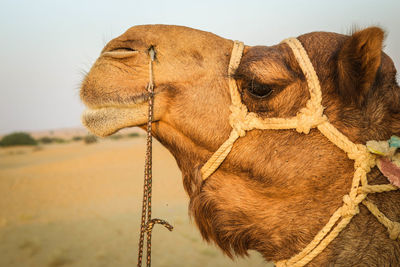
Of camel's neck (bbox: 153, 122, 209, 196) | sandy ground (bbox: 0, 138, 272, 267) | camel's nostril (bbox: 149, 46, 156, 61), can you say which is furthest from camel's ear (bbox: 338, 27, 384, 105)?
sandy ground (bbox: 0, 138, 272, 267)

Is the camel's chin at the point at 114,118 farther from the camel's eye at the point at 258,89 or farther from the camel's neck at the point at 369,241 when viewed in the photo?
the camel's neck at the point at 369,241

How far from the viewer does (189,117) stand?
1897 mm

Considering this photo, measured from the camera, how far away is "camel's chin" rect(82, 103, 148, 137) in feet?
6.22

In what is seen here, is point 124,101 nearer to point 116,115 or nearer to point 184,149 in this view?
point 116,115

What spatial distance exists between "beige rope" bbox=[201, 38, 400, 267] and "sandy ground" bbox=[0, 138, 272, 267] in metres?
4.61

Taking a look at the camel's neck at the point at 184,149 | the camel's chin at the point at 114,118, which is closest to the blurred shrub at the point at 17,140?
the camel's chin at the point at 114,118

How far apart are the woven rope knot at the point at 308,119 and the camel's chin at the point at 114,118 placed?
2.87 feet

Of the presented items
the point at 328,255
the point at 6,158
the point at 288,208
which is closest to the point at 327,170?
the point at 288,208

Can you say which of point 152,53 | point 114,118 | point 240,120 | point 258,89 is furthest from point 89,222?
point 258,89

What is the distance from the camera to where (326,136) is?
1709mm

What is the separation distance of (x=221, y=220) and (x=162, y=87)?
87cm

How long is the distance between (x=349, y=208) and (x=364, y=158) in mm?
270

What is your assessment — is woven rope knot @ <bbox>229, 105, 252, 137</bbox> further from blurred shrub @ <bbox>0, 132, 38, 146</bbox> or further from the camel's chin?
blurred shrub @ <bbox>0, 132, 38, 146</bbox>

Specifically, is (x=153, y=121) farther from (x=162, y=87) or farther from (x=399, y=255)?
(x=399, y=255)
